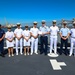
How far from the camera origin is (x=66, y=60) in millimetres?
9891

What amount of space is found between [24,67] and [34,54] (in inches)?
113

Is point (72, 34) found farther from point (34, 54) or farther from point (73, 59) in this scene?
point (34, 54)

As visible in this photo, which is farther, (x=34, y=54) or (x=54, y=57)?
(x=34, y=54)

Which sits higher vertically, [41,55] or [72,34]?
[72,34]

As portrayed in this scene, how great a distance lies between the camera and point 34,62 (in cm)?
952

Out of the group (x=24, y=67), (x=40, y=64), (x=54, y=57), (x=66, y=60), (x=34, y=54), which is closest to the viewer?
(x=24, y=67)

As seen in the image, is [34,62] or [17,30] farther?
[17,30]

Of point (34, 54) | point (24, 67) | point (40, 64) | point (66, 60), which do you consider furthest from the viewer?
point (34, 54)

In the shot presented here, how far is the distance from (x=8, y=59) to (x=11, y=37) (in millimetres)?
1326

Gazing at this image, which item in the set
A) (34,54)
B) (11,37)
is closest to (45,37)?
(34,54)

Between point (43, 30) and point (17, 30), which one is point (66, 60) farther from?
point (17, 30)

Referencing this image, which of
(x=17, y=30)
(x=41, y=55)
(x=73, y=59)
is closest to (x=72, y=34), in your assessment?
(x=73, y=59)

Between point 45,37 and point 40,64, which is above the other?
point 45,37

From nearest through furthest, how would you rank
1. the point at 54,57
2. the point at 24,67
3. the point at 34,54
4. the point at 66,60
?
1. the point at 24,67
2. the point at 66,60
3. the point at 54,57
4. the point at 34,54
